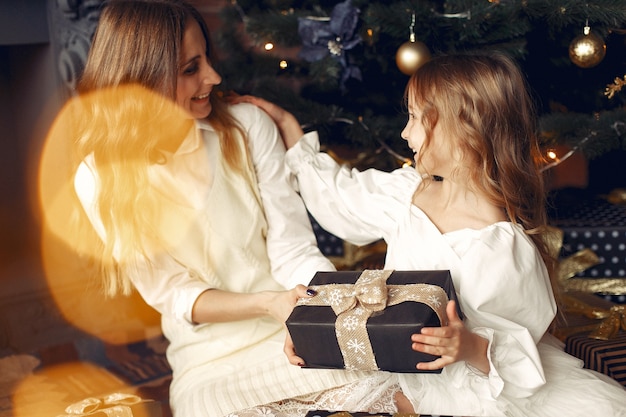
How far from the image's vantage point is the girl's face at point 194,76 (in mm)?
1592

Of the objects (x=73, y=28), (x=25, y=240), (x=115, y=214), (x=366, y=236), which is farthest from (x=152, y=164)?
(x=25, y=240)

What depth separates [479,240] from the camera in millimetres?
1400

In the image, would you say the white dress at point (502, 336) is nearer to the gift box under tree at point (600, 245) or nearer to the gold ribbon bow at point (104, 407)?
the gold ribbon bow at point (104, 407)

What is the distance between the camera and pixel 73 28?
9.09 ft

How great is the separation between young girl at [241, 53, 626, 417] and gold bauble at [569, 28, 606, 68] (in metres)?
0.47

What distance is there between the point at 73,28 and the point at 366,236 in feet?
5.28

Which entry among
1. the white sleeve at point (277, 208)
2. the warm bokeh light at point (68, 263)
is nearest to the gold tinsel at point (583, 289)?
the white sleeve at point (277, 208)

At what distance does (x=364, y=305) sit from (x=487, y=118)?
0.46 m

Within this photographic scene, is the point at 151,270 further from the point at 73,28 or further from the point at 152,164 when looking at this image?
the point at 73,28

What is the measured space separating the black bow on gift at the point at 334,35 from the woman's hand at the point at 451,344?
1.11 meters

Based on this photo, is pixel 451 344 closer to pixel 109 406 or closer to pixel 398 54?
pixel 109 406

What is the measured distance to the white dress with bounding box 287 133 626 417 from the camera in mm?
1361

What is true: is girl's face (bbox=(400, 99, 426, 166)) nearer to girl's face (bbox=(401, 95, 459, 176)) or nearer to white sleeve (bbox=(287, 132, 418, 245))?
girl's face (bbox=(401, 95, 459, 176))

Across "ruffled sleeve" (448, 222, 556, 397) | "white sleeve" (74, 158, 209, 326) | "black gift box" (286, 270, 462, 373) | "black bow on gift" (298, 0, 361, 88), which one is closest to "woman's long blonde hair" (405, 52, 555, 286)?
"ruffled sleeve" (448, 222, 556, 397)
